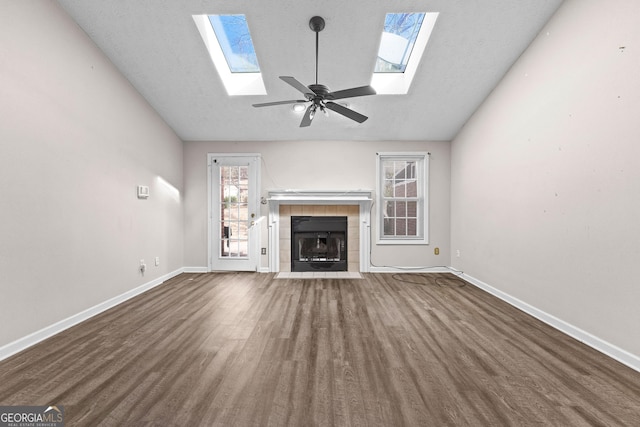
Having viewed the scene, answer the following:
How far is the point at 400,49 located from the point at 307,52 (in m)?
1.34

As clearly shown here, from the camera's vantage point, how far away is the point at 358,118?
9.61 feet

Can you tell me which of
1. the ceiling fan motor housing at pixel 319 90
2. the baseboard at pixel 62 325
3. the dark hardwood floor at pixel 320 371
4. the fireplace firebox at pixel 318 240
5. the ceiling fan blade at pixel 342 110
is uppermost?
the ceiling fan motor housing at pixel 319 90

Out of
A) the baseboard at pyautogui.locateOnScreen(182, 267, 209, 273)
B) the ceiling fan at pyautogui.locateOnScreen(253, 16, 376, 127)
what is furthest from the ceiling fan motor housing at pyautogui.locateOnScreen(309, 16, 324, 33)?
the baseboard at pyautogui.locateOnScreen(182, 267, 209, 273)

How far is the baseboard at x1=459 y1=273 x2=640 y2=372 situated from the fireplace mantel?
6.65ft

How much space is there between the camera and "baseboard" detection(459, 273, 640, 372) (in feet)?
6.29

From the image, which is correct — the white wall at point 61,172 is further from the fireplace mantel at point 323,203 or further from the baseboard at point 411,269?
the baseboard at point 411,269

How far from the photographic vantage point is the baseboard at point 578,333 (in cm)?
192

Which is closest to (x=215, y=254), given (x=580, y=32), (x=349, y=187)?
(x=349, y=187)

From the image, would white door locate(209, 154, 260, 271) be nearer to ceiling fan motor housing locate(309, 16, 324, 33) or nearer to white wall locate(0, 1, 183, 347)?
white wall locate(0, 1, 183, 347)

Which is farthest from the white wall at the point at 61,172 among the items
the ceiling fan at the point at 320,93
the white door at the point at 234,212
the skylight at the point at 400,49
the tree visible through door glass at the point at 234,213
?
the skylight at the point at 400,49

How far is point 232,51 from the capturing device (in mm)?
3662

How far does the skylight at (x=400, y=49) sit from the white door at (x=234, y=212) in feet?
7.99

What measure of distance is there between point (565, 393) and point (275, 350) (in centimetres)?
181

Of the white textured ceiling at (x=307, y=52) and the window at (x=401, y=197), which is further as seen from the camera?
the window at (x=401, y=197)
